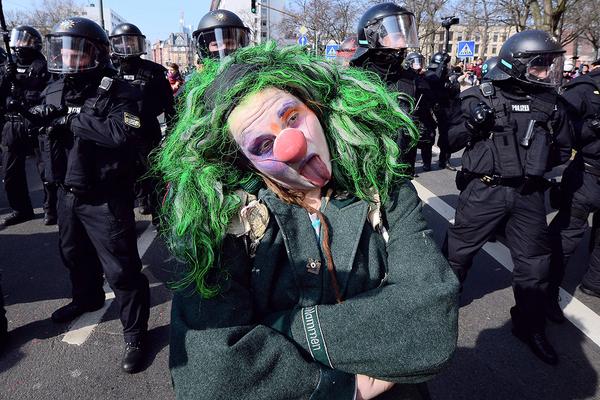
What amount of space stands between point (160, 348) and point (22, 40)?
15.5ft

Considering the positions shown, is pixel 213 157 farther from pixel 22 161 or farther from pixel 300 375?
pixel 22 161

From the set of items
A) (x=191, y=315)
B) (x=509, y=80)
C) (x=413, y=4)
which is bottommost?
Answer: (x=191, y=315)

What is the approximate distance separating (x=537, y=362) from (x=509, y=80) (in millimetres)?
1888

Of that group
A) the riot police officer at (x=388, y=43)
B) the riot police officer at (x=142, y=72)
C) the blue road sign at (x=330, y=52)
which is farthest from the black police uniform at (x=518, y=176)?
the riot police officer at (x=142, y=72)

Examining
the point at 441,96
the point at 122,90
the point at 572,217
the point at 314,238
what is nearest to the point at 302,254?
the point at 314,238

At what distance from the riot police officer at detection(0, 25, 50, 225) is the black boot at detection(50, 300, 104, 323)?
2.49 meters

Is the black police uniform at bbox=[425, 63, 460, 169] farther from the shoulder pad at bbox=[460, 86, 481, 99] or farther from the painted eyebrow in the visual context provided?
the painted eyebrow

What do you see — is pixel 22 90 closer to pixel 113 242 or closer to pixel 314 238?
pixel 113 242

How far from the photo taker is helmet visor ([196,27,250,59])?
3.96m

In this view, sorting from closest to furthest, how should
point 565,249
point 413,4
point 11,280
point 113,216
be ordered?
point 113,216 → point 565,249 → point 11,280 → point 413,4

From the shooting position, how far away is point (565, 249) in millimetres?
3514

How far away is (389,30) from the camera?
3.52 meters

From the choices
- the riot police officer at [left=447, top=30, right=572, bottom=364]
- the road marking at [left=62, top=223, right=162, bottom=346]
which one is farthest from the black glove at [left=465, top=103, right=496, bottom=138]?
the road marking at [left=62, top=223, right=162, bottom=346]

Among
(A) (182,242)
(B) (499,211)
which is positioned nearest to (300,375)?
(A) (182,242)
